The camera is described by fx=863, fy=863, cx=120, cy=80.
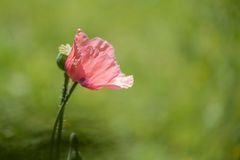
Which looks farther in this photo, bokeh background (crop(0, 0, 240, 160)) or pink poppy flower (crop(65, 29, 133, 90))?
bokeh background (crop(0, 0, 240, 160))

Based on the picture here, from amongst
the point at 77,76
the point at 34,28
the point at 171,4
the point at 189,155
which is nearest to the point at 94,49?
the point at 77,76

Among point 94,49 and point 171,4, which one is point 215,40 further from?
point 94,49

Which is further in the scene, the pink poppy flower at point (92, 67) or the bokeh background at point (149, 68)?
the bokeh background at point (149, 68)

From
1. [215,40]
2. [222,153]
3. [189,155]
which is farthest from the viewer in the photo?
[215,40]
